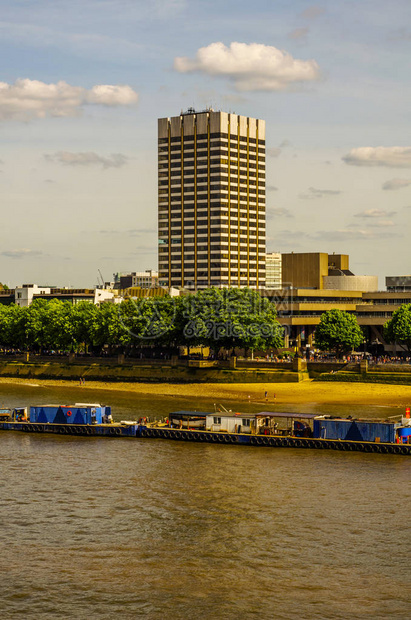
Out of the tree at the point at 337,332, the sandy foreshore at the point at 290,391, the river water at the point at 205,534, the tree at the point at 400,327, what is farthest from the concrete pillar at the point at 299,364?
the river water at the point at 205,534

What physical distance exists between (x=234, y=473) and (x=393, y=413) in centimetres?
4653

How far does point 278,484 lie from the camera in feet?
266

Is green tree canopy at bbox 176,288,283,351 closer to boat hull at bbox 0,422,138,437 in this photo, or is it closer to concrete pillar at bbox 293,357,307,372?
concrete pillar at bbox 293,357,307,372

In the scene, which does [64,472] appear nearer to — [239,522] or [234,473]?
[234,473]

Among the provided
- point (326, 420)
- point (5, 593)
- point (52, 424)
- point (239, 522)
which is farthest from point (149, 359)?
point (5, 593)

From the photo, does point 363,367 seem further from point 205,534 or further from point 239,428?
point 205,534

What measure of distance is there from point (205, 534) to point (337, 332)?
125m


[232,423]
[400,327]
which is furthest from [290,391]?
[232,423]

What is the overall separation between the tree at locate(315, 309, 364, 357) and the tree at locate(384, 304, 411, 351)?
21.8 ft


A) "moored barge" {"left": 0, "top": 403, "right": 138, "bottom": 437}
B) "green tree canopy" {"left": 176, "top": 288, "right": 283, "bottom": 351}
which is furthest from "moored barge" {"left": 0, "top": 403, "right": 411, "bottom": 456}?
"green tree canopy" {"left": 176, "top": 288, "right": 283, "bottom": 351}

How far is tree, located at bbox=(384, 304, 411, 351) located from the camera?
182000 mm

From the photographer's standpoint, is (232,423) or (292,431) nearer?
(292,431)

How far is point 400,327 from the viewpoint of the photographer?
7180 inches

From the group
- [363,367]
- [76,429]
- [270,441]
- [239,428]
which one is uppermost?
[363,367]
